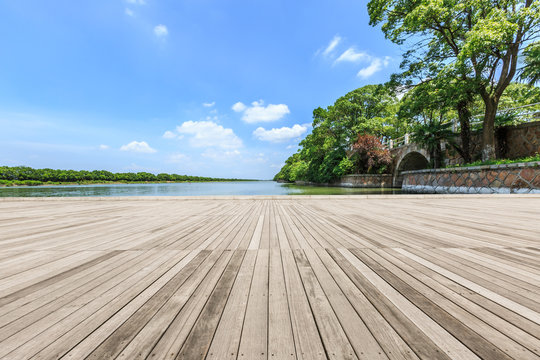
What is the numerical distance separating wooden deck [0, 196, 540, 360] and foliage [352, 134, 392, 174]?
22725 mm

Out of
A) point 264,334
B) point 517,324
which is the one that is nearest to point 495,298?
point 517,324

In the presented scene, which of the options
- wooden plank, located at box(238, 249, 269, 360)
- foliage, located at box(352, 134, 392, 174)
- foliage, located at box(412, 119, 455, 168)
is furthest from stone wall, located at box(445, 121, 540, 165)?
wooden plank, located at box(238, 249, 269, 360)

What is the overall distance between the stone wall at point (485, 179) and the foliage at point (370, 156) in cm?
787

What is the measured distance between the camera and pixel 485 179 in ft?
34.9

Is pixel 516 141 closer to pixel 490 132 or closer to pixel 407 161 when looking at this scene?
pixel 490 132

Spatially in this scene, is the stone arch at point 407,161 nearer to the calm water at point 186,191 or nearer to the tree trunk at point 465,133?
the calm water at point 186,191

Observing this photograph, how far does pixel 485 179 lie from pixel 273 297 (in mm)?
14404

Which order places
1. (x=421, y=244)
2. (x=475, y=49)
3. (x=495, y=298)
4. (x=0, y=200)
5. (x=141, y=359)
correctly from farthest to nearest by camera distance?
(x=475, y=49)
(x=0, y=200)
(x=421, y=244)
(x=495, y=298)
(x=141, y=359)

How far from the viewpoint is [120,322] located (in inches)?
43.7

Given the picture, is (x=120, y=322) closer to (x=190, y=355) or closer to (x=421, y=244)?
(x=190, y=355)

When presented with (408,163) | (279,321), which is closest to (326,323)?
(279,321)

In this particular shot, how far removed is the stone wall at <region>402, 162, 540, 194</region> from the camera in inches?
344

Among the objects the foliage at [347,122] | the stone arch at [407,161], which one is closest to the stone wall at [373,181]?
the stone arch at [407,161]

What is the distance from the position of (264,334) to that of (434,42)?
17.8 m
